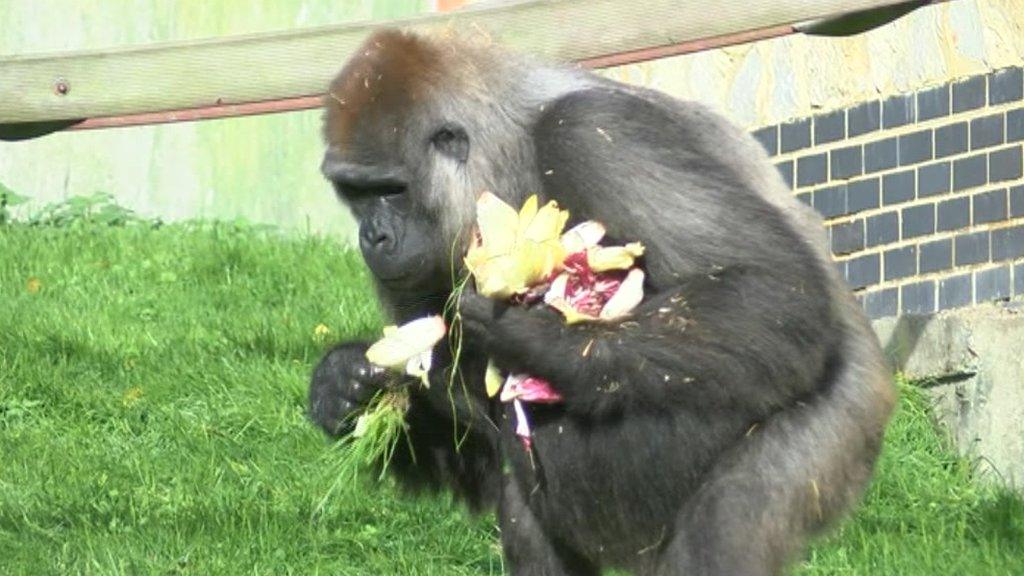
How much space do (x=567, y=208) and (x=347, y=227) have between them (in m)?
5.79

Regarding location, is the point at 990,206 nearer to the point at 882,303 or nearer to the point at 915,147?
the point at 915,147

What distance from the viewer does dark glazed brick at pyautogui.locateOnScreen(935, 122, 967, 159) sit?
743 cm

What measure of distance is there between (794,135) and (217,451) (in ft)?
8.96

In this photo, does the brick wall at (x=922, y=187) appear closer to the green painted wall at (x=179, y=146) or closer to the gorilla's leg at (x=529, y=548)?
the gorilla's leg at (x=529, y=548)

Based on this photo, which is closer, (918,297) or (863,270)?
(918,297)

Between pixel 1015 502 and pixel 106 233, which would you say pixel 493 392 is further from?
pixel 106 233

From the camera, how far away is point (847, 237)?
7.97 meters

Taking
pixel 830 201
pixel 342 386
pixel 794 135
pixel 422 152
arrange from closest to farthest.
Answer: pixel 422 152
pixel 342 386
pixel 830 201
pixel 794 135

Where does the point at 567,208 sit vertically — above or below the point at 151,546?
above

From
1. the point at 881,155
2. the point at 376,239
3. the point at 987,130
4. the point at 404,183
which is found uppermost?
the point at 404,183

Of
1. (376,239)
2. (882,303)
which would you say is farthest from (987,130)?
(376,239)

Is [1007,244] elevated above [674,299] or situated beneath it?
situated beneath

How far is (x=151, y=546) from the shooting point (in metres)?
6.06

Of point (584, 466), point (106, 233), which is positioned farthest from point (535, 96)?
point (106, 233)
